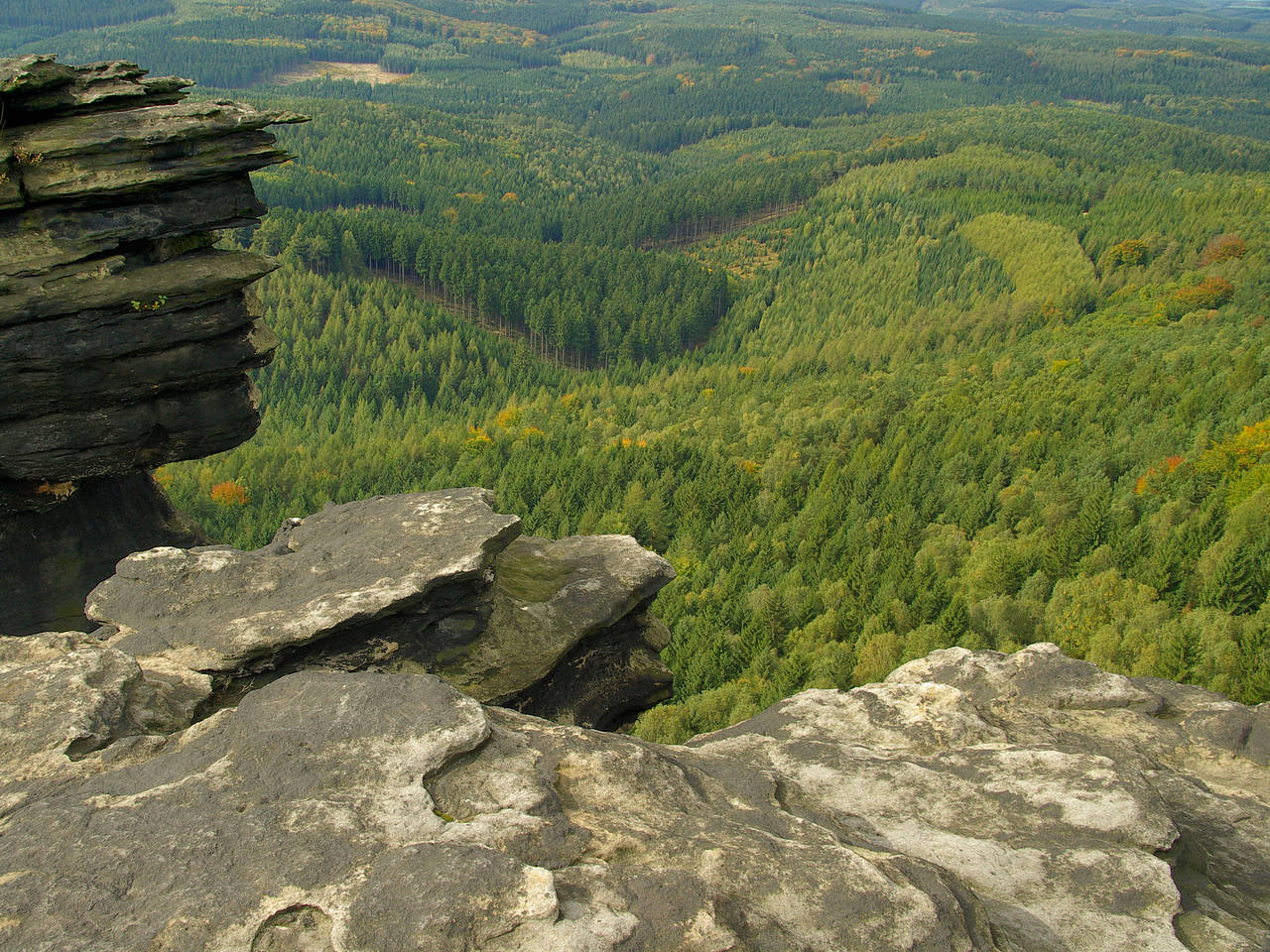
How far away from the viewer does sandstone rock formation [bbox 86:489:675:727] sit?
1984 centimetres

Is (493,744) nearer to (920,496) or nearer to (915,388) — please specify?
(920,496)

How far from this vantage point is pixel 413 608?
21.8 m

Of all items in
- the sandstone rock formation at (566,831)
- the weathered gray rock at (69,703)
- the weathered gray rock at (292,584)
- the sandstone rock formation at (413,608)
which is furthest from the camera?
the sandstone rock formation at (413,608)

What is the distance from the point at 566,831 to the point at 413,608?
33.0 ft

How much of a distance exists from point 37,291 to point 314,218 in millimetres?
146889

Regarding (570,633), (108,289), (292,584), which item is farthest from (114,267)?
(570,633)

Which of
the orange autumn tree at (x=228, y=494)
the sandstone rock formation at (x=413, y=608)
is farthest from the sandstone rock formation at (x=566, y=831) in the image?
the orange autumn tree at (x=228, y=494)

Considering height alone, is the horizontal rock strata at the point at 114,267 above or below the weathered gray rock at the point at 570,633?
above

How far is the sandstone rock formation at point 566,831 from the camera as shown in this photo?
10.9 metres

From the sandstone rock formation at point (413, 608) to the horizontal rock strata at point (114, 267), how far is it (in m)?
7.90

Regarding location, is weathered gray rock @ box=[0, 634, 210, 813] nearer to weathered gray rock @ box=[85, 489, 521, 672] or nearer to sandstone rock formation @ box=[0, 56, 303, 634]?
weathered gray rock @ box=[85, 489, 521, 672]

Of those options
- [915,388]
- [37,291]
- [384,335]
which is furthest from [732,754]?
[384,335]

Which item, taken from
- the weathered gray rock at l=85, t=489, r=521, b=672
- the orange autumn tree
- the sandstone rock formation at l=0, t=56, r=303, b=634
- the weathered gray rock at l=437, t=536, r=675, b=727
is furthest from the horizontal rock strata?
the orange autumn tree

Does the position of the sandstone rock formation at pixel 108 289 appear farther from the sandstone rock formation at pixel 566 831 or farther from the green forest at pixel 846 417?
the green forest at pixel 846 417
